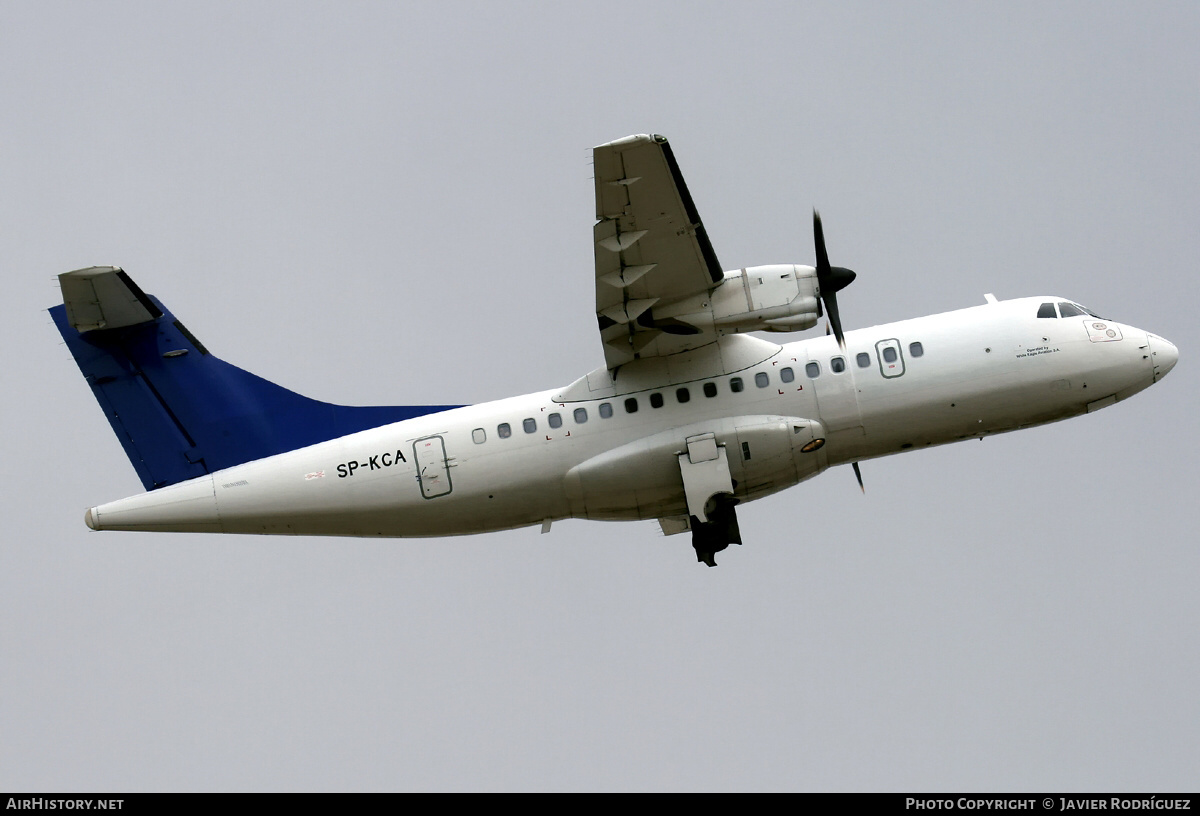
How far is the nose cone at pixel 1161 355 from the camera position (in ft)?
87.8

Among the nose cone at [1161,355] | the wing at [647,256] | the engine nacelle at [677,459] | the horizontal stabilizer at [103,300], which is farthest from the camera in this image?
the nose cone at [1161,355]

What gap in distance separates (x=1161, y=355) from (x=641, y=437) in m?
9.09

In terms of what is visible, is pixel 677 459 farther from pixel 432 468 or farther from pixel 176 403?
pixel 176 403

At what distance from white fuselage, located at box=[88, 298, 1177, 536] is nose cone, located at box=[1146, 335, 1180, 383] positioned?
805 millimetres

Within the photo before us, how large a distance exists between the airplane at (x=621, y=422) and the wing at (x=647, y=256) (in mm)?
68

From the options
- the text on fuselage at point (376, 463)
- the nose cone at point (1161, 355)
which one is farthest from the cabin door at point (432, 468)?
the nose cone at point (1161, 355)

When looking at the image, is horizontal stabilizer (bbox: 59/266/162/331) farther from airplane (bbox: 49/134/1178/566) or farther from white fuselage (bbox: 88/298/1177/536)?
white fuselage (bbox: 88/298/1177/536)

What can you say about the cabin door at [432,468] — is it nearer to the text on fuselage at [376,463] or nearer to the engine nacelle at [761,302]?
the text on fuselage at [376,463]

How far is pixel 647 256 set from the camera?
2438cm

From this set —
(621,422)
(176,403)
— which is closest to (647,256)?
(621,422)

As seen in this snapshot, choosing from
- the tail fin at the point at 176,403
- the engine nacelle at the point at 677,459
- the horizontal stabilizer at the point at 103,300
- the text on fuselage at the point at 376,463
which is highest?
the horizontal stabilizer at the point at 103,300

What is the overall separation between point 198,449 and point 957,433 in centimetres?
1289
